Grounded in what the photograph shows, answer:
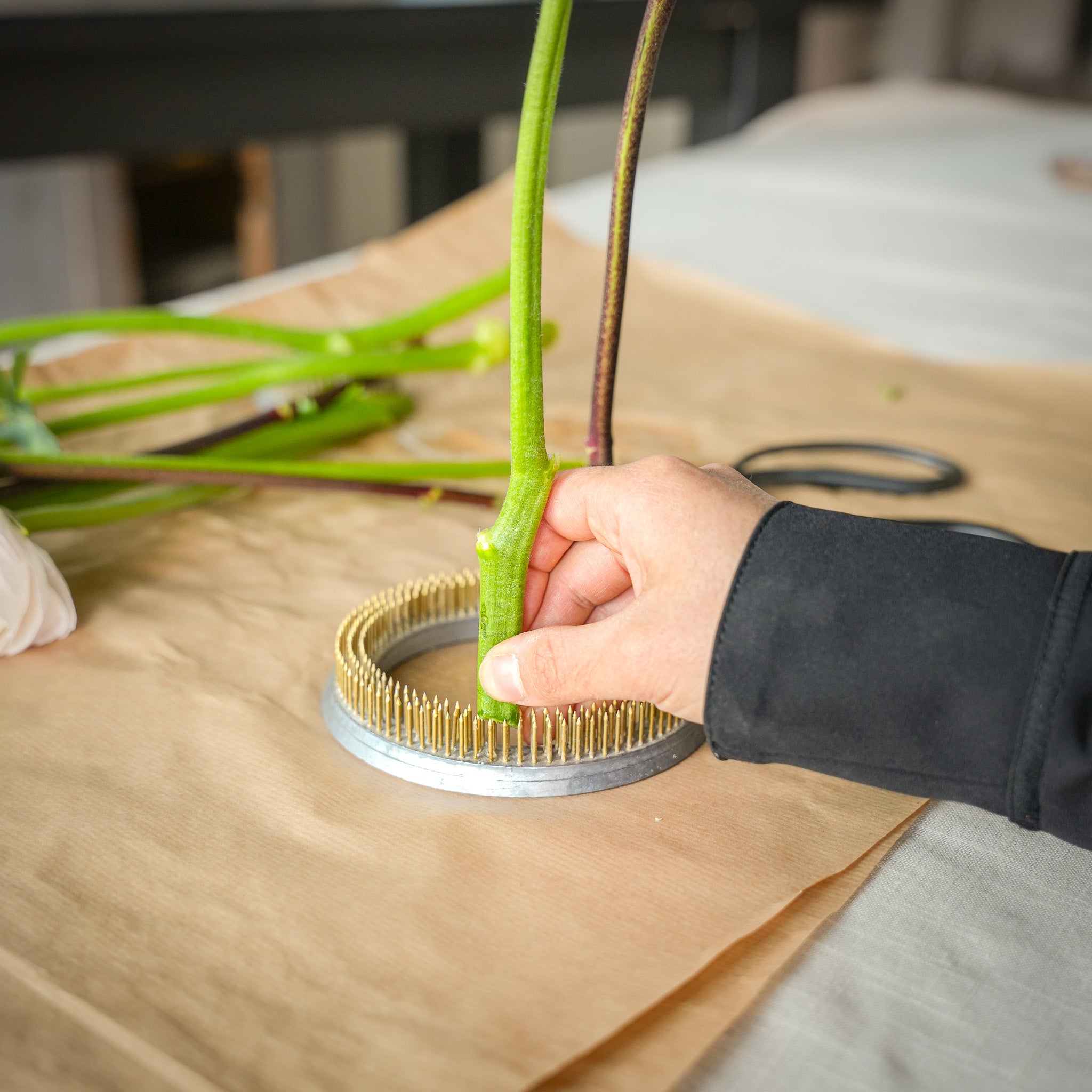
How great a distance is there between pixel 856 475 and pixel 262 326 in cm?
38

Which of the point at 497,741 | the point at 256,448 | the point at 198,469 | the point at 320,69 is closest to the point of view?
the point at 497,741

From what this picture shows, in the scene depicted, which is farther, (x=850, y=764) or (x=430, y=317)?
(x=430, y=317)

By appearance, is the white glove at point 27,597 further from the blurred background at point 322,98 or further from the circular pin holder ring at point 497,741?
the blurred background at point 322,98

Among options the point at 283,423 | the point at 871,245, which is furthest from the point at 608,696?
the point at 871,245

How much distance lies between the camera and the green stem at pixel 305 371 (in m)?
0.68

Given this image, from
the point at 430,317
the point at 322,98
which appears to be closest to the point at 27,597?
the point at 430,317

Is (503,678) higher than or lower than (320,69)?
lower

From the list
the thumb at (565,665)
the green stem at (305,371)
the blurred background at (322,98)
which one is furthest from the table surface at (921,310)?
the green stem at (305,371)

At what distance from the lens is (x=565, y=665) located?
39cm

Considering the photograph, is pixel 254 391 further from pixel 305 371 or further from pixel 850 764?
pixel 850 764

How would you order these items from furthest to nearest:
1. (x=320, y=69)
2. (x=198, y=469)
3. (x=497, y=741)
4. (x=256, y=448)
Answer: (x=320, y=69) < (x=256, y=448) < (x=198, y=469) < (x=497, y=741)

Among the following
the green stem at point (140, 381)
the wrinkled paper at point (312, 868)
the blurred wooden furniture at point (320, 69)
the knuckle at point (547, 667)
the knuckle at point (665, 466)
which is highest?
the blurred wooden furniture at point (320, 69)

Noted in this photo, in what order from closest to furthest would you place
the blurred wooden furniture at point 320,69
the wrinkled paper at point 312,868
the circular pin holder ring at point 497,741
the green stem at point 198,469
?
the wrinkled paper at point 312,868 → the circular pin holder ring at point 497,741 → the green stem at point 198,469 → the blurred wooden furniture at point 320,69

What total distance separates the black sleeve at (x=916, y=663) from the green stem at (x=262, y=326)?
1.39 feet
